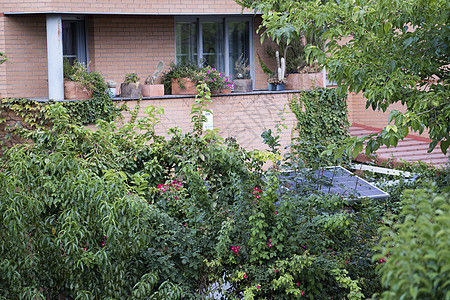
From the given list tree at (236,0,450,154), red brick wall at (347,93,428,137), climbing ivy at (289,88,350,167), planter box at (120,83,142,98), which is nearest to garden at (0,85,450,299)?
tree at (236,0,450,154)

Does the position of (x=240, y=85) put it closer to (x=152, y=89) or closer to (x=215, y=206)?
(x=152, y=89)

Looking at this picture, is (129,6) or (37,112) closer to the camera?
(37,112)

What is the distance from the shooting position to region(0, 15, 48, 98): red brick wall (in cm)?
1183

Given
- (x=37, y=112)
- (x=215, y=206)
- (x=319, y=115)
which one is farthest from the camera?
(x=319, y=115)

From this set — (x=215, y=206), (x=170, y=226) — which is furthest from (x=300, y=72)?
(x=170, y=226)

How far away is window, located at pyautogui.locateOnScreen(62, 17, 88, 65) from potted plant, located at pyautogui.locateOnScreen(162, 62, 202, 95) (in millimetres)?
2242

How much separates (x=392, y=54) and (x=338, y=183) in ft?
6.27

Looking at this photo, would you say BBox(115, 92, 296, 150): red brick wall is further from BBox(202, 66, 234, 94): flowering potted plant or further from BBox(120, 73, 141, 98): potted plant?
BBox(120, 73, 141, 98): potted plant

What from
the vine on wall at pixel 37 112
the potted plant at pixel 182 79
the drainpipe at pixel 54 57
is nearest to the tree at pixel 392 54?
the vine on wall at pixel 37 112

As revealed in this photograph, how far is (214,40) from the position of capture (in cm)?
1495

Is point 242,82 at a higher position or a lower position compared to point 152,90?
higher

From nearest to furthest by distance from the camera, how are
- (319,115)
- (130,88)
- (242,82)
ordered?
(130,88) < (242,82) < (319,115)

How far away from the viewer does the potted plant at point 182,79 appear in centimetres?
1275

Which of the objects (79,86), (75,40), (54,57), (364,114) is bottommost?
(364,114)
